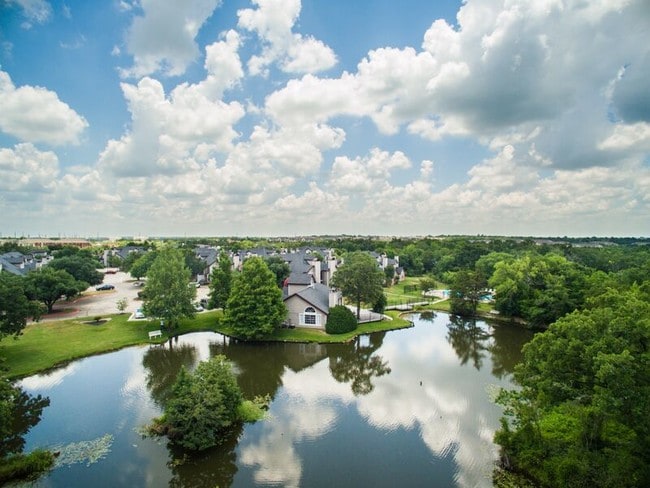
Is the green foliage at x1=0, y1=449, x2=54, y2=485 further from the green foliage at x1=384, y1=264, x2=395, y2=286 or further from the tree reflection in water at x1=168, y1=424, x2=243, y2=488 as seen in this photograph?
the green foliage at x1=384, y1=264, x2=395, y2=286

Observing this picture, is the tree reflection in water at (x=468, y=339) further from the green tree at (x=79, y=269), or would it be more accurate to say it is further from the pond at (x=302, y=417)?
the green tree at (x=79, y=269)

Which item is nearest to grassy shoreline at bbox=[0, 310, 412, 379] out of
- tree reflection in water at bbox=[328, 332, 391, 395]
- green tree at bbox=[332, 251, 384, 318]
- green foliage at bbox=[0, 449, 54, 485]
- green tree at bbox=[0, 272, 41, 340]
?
tree reflection in water at bbox=[328, 332, 391, 395]

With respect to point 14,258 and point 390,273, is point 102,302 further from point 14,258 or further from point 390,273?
point 390,273

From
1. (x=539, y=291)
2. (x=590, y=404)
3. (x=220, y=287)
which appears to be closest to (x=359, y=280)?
(x=220, y=287)

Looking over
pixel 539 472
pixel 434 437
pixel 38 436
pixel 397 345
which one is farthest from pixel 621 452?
pixel 38 436

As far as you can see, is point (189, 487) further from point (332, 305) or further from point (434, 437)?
point (332, 305)

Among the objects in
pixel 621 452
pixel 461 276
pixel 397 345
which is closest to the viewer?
pixel 621 452
